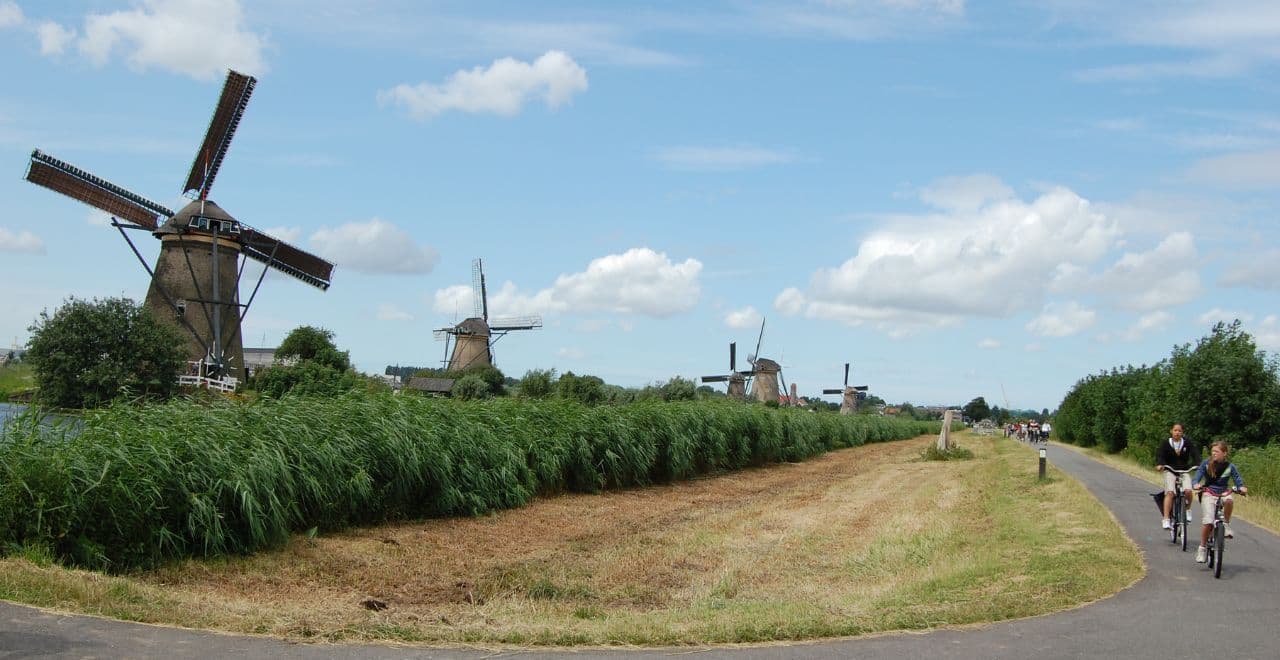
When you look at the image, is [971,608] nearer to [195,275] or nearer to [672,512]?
[672,512]

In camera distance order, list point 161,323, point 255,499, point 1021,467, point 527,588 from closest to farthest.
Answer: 1. point 527,588
2. point 255,499
3. point 1021,467
4. point 161,323

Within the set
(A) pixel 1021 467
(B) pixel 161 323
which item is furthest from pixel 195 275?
(A) pixel 1021 467

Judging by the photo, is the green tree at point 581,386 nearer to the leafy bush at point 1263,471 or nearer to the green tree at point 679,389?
the green tree at point 679,389

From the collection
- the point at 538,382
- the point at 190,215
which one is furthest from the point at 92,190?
the point at 538,382

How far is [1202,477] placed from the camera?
12.7 meters

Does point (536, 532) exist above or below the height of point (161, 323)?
below

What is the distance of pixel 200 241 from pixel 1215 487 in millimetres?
44525

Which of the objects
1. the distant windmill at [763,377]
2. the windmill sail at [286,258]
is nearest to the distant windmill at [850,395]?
the distant windmill at [763,377]

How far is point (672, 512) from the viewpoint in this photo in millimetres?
19266

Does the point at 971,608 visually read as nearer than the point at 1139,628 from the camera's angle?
No

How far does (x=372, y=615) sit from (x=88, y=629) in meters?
2.35

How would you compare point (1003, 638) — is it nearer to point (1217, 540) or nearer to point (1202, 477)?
point (1217, 540)

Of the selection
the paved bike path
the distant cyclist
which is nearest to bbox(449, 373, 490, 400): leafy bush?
the distant cyclist

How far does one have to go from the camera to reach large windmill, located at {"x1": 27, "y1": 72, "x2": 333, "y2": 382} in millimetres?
45781
